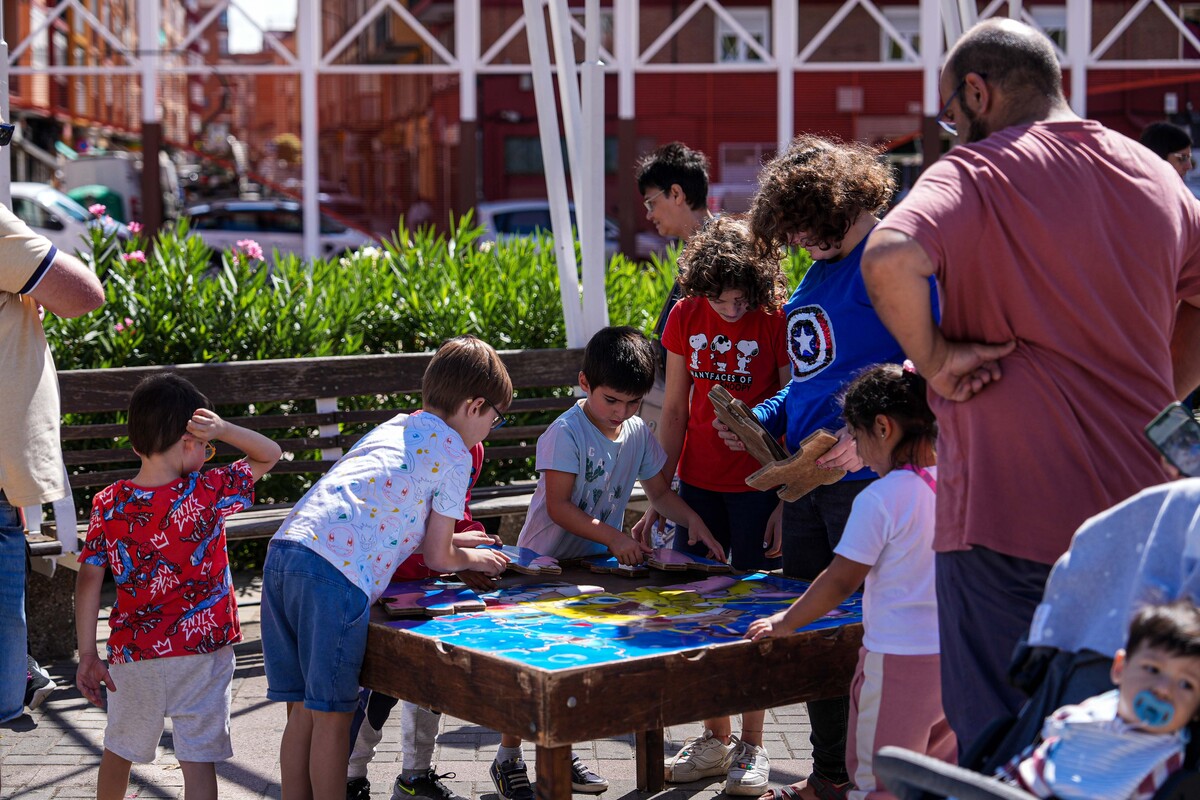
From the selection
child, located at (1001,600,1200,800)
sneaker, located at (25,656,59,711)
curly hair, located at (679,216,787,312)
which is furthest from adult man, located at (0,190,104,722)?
child, located at (1001,600,1200,800)

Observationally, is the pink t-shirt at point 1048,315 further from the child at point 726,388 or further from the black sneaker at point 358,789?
the black sneaker at point 358,789

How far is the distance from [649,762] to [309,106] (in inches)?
545

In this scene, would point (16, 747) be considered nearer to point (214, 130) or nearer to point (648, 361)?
point (648, 361)

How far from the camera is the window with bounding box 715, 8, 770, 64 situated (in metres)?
22.9

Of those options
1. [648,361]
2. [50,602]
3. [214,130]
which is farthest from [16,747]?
[214,130]

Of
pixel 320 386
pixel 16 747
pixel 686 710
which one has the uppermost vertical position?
pixel 320 386

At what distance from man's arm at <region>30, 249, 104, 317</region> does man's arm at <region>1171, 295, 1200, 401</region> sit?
116 inches

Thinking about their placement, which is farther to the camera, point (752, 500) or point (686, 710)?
point (752, 500)

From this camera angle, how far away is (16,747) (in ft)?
16.1

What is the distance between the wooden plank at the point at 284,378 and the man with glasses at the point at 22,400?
183 centimetres

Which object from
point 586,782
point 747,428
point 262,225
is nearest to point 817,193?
point 747,428

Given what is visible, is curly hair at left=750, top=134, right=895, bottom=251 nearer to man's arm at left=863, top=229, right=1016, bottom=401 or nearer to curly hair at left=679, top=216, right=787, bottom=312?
curly hair at left=679, top=216, right=787, bottom=312

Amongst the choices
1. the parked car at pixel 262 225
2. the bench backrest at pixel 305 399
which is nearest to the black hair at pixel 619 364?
the bench backrest at pixel 305 399

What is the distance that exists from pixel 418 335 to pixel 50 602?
2.55 meters
